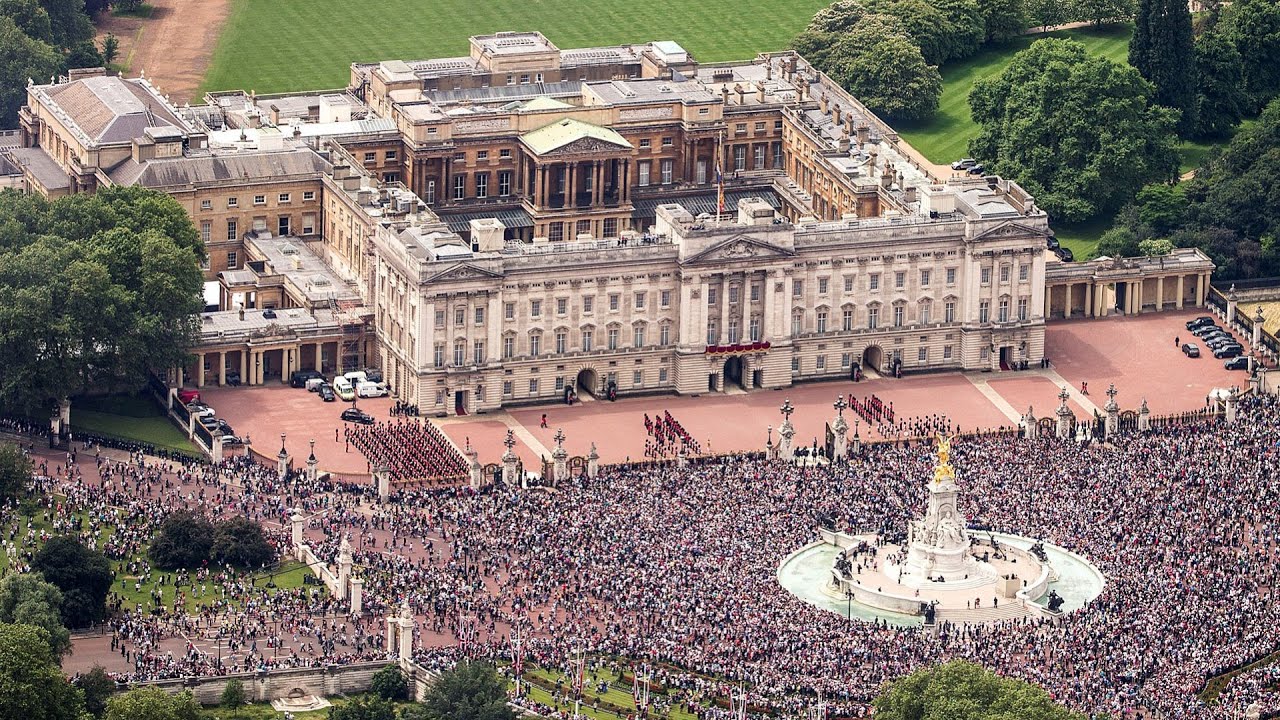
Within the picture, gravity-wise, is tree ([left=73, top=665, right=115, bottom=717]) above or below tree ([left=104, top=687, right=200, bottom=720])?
below

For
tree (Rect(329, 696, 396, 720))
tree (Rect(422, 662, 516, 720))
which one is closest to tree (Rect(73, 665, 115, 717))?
tree (Rect(329, 696, 396, 720))

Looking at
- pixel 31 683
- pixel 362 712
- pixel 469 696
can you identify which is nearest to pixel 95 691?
pixel 31 683

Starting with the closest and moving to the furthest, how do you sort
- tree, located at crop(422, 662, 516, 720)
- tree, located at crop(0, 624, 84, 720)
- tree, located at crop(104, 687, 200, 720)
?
tree, located at crop(0, 624, 84, 720) → tree, located at crop(104, 687, 200, 720) → tree, located at crop(422, 662, 516, 720)

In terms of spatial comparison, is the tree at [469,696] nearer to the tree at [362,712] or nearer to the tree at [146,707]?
the tree at [362,712]

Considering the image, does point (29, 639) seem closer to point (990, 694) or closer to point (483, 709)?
point (483, 709)

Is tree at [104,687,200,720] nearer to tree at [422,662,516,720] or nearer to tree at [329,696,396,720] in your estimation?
tree at [329,696,396,720]
